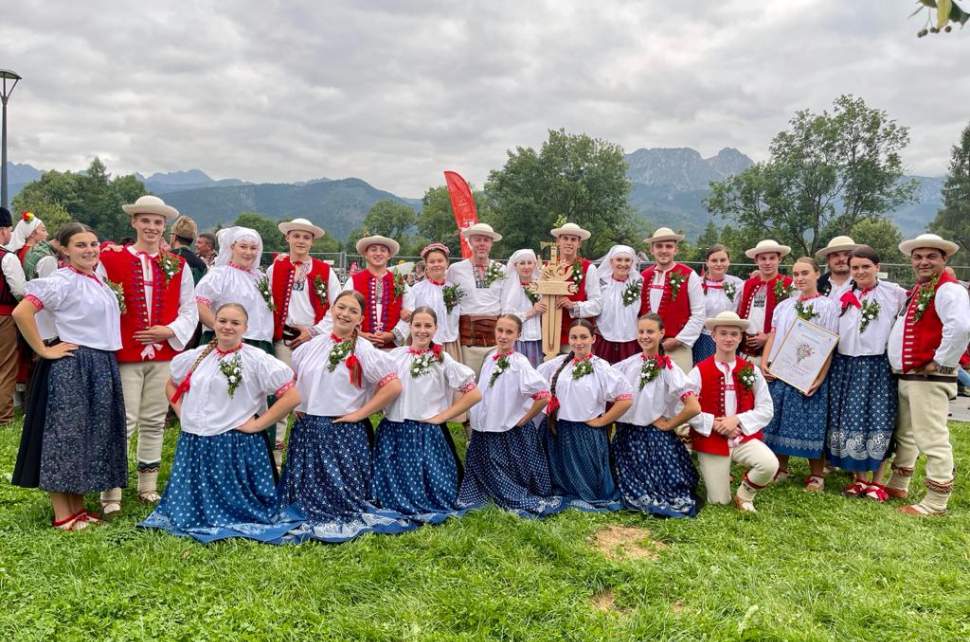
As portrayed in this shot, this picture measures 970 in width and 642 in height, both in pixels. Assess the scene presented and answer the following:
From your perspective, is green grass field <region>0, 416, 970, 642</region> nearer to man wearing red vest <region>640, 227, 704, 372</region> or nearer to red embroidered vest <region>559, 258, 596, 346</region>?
man wearing red vest <region>640, 227, 704, 372</region>

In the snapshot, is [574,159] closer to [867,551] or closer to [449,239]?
[449,239]

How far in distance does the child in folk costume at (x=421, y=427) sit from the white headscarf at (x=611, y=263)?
7.65ft

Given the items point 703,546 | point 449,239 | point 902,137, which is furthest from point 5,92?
point 449,239

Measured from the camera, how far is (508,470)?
16.0 feet

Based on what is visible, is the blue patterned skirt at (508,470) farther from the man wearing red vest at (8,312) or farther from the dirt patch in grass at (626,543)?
the man wearing red vest at (8,312)

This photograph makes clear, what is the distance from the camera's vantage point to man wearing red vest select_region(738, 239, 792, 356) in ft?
20.4

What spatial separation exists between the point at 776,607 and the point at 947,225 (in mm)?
60332

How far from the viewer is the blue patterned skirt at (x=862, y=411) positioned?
517cm

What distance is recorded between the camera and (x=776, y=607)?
130 inches

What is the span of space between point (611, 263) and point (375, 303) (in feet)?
7.89

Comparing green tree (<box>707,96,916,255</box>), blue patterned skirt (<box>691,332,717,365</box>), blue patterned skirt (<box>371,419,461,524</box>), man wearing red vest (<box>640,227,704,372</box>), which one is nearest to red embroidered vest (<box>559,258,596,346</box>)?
man wearing red vest (<box>640,227,704,372</box>)

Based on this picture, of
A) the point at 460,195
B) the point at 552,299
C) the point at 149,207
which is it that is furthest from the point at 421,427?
the point at 460,195

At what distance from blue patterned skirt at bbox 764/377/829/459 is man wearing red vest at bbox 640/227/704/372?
90cm

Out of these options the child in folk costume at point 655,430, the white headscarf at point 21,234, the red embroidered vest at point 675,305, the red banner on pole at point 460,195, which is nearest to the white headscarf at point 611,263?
the red embroidered vest at point 675,305
